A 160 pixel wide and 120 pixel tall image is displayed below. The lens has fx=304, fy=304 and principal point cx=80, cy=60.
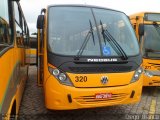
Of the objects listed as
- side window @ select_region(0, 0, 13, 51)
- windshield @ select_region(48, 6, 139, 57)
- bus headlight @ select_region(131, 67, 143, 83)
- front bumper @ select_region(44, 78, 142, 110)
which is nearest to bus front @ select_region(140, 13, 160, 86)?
windshield @ select_region(48, 6, 139, 57)

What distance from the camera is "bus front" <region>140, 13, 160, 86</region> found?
937 centimetres

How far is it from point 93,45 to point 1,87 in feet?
9.93

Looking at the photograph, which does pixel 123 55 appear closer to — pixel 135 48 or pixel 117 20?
pixel 135 48

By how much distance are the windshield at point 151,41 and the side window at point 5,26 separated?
5.46m

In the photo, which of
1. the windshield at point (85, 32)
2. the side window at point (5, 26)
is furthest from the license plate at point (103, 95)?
the side window at point (5, 26)

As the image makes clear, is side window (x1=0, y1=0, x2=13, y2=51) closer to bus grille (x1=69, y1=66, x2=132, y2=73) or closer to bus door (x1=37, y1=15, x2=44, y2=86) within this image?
bus grille (x1=69, y1=66, x2=132, y2=73)

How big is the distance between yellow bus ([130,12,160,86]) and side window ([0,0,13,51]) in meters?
5.13

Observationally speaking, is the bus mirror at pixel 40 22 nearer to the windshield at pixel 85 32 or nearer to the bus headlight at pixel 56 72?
the windshield at pixel 85 32

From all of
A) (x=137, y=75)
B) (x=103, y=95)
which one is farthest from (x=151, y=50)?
(x=103, y=95)

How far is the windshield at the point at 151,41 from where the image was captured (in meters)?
9.52

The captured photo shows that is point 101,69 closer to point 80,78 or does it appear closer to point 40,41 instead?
point 80,78

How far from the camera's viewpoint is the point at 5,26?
464cm

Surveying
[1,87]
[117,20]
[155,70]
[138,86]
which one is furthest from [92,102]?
[155,70]

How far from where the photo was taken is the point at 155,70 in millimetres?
9438
